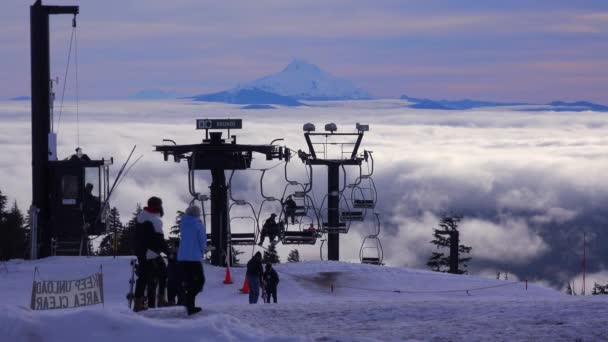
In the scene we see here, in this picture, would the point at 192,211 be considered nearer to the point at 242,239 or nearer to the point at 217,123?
the point at 217,123

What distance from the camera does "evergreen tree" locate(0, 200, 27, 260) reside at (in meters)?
69.1

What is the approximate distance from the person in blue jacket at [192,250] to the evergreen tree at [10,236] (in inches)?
2029

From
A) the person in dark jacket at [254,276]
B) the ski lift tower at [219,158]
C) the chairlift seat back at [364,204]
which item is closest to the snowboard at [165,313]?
the person in dark jacket at [254,276]

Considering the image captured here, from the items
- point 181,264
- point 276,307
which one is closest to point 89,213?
point 276,307

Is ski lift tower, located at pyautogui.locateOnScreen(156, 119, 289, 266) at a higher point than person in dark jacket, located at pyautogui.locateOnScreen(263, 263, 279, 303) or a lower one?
higher

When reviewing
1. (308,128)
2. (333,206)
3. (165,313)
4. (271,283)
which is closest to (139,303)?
(165,313)

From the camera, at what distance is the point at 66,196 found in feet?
108

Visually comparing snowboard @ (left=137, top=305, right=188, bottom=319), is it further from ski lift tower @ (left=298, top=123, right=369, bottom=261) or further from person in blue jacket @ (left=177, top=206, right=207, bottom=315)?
ski lift tower @ (left=298, top=123, right=369, bottom=261)

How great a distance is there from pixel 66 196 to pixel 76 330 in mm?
19480

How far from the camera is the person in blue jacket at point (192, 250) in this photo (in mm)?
16109

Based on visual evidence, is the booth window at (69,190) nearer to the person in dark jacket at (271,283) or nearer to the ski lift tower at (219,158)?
the ski lift tower at (219,158)

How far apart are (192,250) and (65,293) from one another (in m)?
2.70

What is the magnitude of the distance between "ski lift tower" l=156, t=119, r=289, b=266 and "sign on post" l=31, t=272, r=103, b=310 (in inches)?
528

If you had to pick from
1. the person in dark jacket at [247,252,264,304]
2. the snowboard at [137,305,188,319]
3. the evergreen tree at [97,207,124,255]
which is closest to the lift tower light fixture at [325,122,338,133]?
the evergreen tree at [97,207,124,255]
